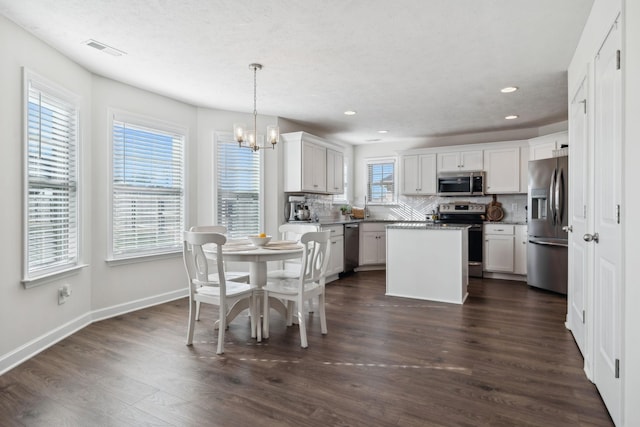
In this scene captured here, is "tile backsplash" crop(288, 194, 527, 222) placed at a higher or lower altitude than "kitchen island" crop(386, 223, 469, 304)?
higher

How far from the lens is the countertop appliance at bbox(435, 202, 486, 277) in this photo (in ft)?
19.7

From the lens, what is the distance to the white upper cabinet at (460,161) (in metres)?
6.30

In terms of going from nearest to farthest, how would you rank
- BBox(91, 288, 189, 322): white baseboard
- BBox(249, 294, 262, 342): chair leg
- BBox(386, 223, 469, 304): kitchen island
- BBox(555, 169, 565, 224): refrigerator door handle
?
BBox(249, 294, 262, 342): chair leg → BBox(91, 288, 189, 322): white baseboard → BBox(386, 223, 469, 304): kitchen island → BBox(555, 169, 565, 224): refrigerator door handle

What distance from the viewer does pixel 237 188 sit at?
5164mm

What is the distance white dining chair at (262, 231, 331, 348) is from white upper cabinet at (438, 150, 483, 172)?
403 cm

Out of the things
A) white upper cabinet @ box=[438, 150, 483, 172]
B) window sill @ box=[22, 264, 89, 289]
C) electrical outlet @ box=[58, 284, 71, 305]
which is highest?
white upper cabinet @ box=[438, 150, 483, 172]

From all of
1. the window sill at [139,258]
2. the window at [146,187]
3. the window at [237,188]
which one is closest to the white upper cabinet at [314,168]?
the window at [237,188]

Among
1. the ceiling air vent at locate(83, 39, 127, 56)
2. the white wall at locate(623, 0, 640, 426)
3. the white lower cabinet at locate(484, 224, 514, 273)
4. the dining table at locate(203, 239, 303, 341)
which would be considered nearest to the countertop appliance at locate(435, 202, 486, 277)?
the white lower cabinet at locate(484, 224, 514, 273)

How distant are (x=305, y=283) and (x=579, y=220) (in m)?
2.20

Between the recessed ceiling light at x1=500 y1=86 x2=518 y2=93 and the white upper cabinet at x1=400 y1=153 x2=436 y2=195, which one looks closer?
the recessed ceiling light at x1=500 y1=86 x2=518 y2=93

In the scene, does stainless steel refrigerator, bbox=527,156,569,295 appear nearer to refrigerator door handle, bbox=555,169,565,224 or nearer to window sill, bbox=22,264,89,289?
refrigerator door handle, bbox=555,169,565,224

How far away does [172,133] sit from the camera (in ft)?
15.1

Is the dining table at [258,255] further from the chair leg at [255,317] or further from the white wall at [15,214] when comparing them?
the white wall at [15,214]

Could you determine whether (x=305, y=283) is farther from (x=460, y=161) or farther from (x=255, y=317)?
(x=460, y=161)
